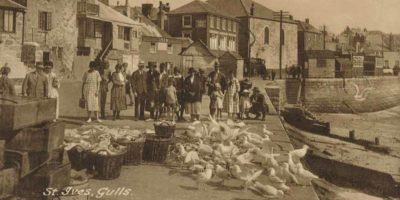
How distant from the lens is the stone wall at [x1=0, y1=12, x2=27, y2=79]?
29562 mm

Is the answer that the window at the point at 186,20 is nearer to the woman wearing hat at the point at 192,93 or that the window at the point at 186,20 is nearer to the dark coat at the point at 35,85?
the woman wearing hat at the point at 192,93

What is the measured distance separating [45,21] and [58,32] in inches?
50.7

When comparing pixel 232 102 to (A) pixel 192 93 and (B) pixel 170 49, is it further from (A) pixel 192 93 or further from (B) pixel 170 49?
(B) pixel 170 49

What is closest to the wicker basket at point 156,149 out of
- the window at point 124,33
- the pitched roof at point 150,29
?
the window at point 124,33

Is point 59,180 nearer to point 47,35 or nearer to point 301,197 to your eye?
point 301,197

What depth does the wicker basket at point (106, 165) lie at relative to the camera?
754 cm

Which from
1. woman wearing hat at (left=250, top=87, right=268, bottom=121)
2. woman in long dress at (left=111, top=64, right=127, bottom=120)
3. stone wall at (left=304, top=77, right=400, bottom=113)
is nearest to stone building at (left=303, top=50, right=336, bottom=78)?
stone wall at (left=304, top=77, right=400, bottom=113)

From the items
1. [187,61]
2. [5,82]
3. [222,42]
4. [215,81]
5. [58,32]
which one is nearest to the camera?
[5,82]

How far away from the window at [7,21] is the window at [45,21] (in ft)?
11.2

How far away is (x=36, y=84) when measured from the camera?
11.5 m

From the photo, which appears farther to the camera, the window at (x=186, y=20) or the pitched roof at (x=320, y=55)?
the pitched roof at (x=320, y=55)

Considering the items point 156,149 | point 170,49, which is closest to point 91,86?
point 156,149

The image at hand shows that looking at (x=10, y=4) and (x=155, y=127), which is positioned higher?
(x=10, y=4)

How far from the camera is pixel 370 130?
3297 centimetres
